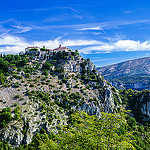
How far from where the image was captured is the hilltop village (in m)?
118

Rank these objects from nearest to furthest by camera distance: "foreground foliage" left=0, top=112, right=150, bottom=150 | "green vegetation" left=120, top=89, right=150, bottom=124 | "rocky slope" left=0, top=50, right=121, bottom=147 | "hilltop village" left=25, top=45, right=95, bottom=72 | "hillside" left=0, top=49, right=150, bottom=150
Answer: "foreground foliage" left=0, top=112, right=150, bottom=150
"hillside" left=0, top=49, right=150, bottom=150
"rocky slope" left=0, top=50, right=121, bottom=147
"green vegetation" left=120, top=89, right=150, bottom=124
"hilltop village" left=25, top=45, right=95, bottom=72

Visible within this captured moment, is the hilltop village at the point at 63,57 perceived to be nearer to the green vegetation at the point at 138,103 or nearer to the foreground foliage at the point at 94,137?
the green vegetation at the point at 138,103

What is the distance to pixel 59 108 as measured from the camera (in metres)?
79.6

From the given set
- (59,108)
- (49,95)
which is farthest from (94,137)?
(49,95)

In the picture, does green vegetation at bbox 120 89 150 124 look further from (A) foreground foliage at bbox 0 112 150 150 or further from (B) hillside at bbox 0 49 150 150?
(A) foreground foliage at bbox 0 112 150 150

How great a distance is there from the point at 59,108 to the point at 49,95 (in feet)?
40.0

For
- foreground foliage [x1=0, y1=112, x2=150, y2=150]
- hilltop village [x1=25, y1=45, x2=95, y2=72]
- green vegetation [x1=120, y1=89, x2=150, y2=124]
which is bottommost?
green vegetation [x1=120, y1=89, x2=150, y2=124]

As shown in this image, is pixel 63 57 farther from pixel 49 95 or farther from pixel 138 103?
pixel 138 103

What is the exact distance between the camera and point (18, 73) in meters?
91.7

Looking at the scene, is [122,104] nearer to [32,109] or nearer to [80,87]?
[80,87]

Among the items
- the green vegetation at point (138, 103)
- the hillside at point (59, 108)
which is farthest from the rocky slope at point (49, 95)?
the green vegetation at point (138, 103)

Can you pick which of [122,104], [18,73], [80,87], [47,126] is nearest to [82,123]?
[47,126]

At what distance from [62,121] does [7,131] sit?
1193 inches

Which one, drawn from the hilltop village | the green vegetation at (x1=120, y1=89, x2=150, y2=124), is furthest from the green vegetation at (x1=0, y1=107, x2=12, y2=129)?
the green vegetation at (x1=120, y1=89, x2=150, y2=124)
